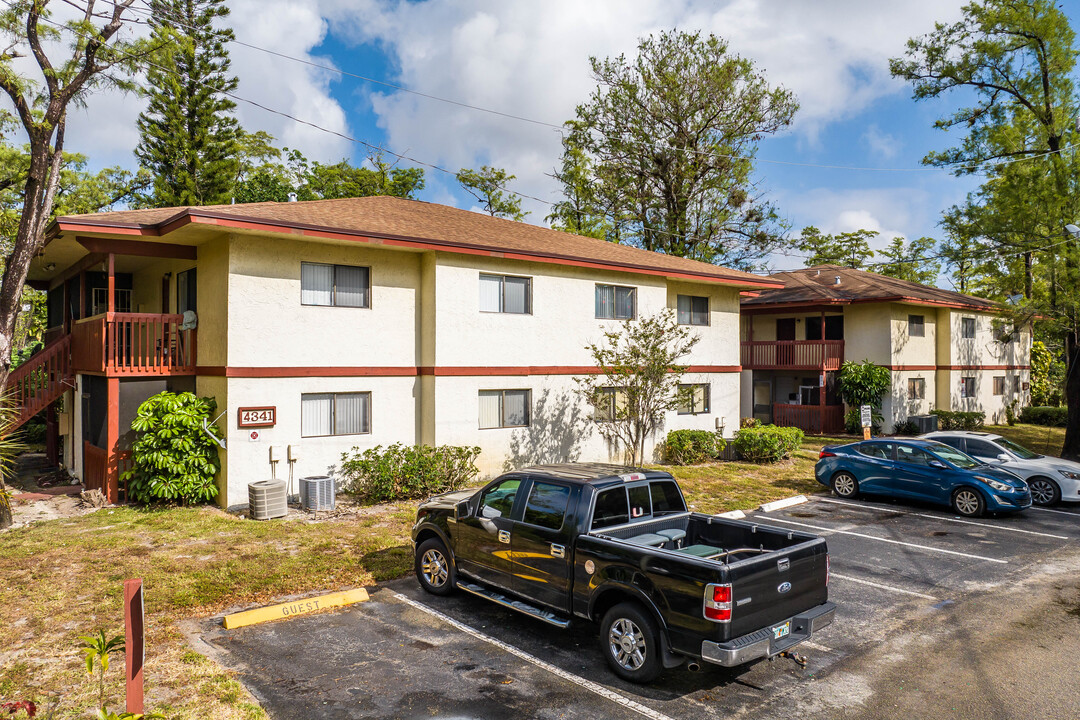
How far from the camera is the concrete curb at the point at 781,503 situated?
14.7 meters

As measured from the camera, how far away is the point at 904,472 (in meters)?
15.0

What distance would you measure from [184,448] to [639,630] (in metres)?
10.8

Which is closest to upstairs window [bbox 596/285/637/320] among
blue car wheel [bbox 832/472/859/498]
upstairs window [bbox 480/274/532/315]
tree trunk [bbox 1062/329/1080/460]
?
upstairs window [bbox 480/274/532/315]

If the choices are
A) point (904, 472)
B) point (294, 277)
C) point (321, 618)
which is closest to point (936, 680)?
point (321, 618)

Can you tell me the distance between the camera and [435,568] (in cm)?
889

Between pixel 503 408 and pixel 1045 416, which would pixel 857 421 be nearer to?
pixel 1045 416

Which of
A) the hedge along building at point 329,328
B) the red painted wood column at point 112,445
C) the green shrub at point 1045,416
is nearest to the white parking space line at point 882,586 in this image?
the hedge along building at point 329,328

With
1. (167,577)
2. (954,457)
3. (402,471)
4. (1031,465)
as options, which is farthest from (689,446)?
(167,577)

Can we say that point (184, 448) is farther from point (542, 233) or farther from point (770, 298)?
point (770, 298)

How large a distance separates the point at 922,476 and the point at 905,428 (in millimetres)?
14719

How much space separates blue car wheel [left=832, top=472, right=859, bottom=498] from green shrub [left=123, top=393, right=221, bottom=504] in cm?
1419

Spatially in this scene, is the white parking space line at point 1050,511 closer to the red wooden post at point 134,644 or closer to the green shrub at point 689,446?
the green shrub at point 689,446

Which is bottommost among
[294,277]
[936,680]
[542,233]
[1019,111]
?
[936,680]

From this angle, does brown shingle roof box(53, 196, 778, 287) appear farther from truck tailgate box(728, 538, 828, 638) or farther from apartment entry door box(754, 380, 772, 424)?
truck tailgate box(728, 538, 828, 638)
